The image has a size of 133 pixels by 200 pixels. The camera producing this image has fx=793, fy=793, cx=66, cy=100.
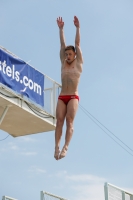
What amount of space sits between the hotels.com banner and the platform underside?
24.1 inches

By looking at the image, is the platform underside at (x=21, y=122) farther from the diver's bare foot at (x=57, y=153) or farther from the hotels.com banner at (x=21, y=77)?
the diver's bare foot at (x=57, y=153)

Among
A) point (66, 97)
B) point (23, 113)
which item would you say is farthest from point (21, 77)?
point (66, 97)

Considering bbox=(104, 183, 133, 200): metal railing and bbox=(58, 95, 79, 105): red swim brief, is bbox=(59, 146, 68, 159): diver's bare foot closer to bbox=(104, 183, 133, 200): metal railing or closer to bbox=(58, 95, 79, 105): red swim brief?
bbox=(58, 95, 79, 105): red swim brief

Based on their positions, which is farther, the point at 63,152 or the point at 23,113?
the point at 23,113

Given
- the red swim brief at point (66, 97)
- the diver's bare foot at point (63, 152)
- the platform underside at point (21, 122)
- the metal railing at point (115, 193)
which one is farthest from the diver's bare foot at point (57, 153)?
the platform underside at point (21, 122)

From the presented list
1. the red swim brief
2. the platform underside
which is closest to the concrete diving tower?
the platform underside

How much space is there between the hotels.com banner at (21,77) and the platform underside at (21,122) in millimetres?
613

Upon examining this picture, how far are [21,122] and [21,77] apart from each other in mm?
2290

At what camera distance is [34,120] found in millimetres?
31906

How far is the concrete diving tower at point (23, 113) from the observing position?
98.5 feet

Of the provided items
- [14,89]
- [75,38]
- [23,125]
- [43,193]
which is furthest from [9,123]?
[75,38]

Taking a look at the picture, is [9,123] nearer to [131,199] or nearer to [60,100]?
[131,199]

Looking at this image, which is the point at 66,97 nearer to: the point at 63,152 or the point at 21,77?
the point at 63,152

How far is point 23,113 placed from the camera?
31.1 m
